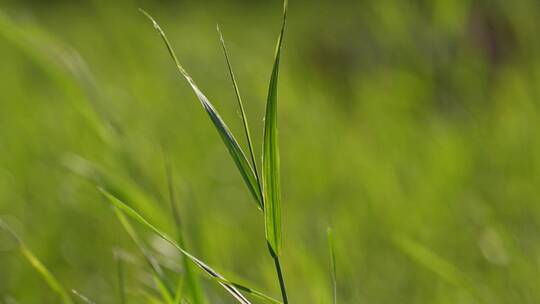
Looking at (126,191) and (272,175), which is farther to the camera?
(126,191)

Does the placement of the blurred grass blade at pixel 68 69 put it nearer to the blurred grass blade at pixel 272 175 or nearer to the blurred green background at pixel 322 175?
the blurred green background at pixel 322 175

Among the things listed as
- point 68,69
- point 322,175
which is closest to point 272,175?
point 68,69

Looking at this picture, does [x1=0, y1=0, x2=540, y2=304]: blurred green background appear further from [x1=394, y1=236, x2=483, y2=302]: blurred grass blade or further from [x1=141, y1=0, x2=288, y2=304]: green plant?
[x1=141, y1=0, x2=288, y2=304]: green plant

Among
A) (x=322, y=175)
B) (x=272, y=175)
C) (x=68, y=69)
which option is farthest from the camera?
(x=322, y=175)

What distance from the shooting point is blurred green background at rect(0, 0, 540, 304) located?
91 centimetres

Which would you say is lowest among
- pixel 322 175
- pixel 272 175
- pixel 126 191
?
pixel 322 175

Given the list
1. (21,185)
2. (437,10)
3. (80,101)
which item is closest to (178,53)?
(21,185)

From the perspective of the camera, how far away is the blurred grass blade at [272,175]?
47cm

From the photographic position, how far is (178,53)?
8.89 feet

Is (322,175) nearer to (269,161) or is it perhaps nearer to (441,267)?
(441,267)

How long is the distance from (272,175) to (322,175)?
83cm

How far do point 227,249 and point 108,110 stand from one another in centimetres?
23

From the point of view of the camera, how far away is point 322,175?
1.32 meters

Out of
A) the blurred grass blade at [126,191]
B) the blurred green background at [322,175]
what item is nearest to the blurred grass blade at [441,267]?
the blurred green background at [322,175]
